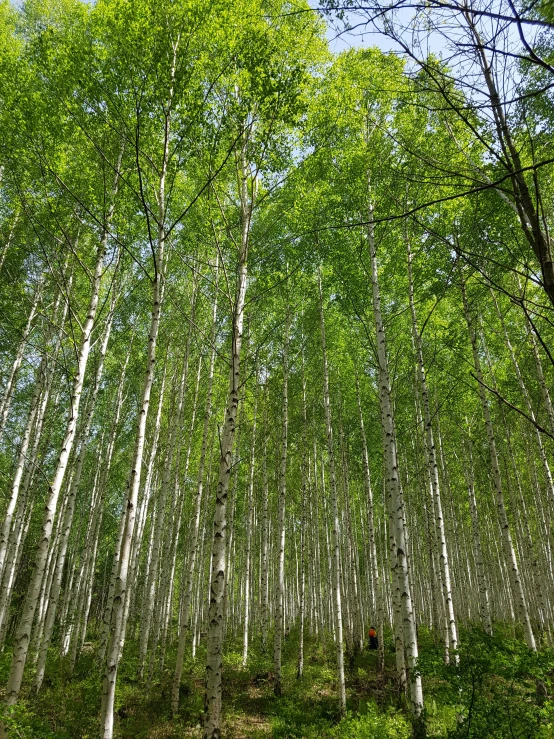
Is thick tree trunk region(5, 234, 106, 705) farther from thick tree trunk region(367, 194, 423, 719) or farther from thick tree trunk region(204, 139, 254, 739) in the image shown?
thick tree trunk region(367, 194, 423, 719)

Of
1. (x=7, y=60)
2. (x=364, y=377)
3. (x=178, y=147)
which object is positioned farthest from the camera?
(x=364, y=377)

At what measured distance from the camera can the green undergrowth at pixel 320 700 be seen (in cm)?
397

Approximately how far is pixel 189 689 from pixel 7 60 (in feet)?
43.3

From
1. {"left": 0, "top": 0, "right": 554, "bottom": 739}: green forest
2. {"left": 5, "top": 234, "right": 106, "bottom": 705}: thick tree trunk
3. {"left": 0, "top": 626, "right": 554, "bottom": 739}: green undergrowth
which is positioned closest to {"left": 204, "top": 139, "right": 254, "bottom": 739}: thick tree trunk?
{"left": 0, "top": 0, "right": 554, "bottom": 739}: green forest

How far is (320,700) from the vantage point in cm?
854

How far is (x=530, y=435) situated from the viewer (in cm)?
1501

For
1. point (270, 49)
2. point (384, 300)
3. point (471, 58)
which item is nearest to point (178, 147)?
point (270, 49)

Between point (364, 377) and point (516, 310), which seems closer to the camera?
point (516, 310)

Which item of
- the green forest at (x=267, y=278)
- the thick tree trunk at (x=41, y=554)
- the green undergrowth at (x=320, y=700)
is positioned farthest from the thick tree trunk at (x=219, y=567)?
the thick tree trunk at (x=41, y=554)

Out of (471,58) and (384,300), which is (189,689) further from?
(471,58)

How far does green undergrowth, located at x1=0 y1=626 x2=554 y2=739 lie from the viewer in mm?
3973

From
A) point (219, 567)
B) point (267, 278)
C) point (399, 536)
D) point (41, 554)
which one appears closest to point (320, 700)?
point (399, 536)

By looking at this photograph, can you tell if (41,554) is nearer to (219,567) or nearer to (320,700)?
(219,567)

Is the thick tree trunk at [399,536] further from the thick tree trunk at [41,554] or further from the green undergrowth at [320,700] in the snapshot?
the thick tree trunk at [41,554]
